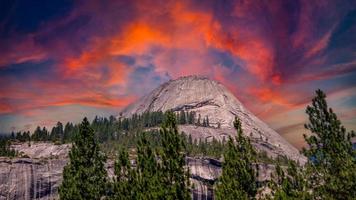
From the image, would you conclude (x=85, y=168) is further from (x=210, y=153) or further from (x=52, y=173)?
(x=210, y=153)

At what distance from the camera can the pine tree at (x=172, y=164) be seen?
116 ft

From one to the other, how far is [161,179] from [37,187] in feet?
336

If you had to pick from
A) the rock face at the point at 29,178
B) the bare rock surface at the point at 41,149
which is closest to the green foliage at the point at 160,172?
the rock face at the point at 29,178

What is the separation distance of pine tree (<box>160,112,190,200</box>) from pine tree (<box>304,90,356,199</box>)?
41.3ft

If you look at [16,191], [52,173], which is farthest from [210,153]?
[16,191]

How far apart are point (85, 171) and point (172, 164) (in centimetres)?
1773

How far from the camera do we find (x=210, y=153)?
166 metres

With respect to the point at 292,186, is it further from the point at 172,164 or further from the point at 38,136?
the point at 38,136

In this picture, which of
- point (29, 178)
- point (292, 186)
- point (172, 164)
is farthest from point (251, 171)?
point (29, 178)

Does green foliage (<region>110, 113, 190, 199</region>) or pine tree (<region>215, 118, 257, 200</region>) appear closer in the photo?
green foliage (<region>110, 113, 190, 199</region>)

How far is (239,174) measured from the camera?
38.3m

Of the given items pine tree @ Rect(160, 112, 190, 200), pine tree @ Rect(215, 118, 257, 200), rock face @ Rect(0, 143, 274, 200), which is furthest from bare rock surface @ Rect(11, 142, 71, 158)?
pine tree @ Rect(215, 118, 257, 200)

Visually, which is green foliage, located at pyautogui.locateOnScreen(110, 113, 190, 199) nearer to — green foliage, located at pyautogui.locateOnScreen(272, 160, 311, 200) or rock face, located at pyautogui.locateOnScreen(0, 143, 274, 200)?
green foliage, located at pyautogui.locateOnScreen(272, 160, 311, 200)

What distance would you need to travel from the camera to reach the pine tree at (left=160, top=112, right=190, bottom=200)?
Result: 35.4m
